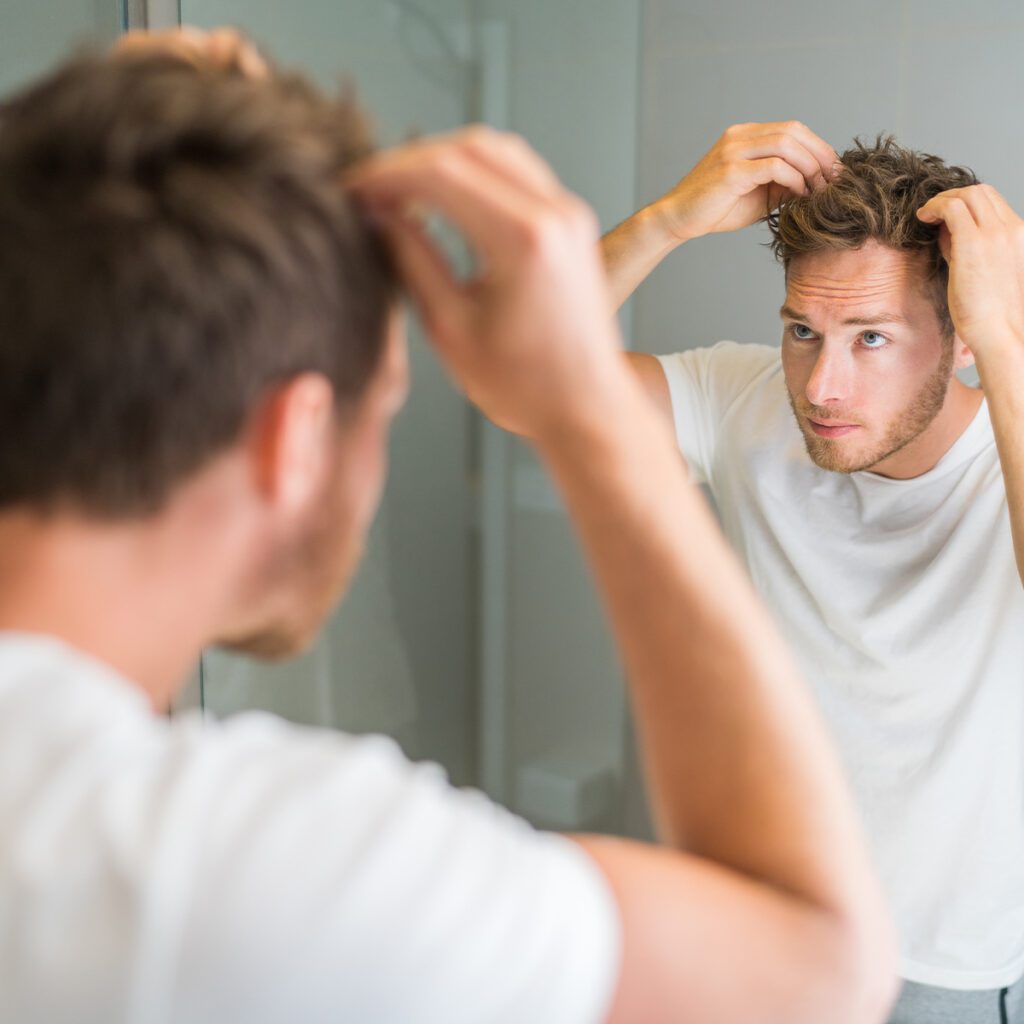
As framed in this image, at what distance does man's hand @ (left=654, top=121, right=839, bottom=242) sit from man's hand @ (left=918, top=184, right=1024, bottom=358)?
0.22 metres

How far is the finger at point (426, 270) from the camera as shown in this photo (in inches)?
22.2

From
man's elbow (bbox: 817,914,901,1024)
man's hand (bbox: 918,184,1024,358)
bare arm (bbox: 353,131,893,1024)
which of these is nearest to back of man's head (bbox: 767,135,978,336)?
man's hand (bbox: 918,184,1024,358)

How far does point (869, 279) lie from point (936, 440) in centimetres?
22

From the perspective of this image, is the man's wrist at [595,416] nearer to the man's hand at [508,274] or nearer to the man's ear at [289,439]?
the man's hand at [508,274]

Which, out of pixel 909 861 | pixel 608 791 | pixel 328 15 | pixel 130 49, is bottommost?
pixel 608 791

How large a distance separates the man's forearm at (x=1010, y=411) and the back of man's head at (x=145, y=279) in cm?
97

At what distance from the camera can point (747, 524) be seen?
1620 millimetres

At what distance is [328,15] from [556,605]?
1.07 meters

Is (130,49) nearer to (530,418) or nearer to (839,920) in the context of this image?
(530,418)

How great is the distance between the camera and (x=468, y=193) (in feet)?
1.65

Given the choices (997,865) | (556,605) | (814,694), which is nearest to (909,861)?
(997,865)

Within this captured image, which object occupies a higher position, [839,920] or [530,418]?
[530,418]

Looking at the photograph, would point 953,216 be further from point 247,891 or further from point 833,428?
point 247,891

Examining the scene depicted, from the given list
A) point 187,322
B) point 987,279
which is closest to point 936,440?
point 987,279
